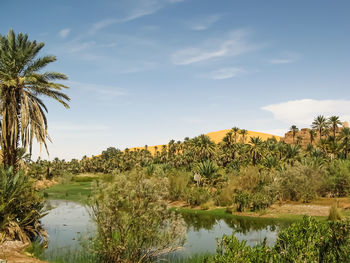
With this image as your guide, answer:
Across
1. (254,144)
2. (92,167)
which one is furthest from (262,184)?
(92,167)

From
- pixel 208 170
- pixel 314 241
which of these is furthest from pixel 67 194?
pixel 314 241

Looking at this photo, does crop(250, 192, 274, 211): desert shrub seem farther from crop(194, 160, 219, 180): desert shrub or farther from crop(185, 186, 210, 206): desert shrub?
crop(194, 160, 219, 180): desert shrub

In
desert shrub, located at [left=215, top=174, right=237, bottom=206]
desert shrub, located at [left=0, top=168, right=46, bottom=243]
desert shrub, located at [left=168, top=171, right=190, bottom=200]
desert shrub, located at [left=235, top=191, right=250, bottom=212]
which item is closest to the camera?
Answer: desert shrub, located at [left=0, top=168, right=46, bottom=243]

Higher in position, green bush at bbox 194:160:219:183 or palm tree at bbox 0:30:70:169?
palm tree at bbox 0:30:70:169

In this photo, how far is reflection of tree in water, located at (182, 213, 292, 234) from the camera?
2629 centimetres

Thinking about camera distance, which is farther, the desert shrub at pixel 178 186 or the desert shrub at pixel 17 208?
the desert shrub at pixel 178 186

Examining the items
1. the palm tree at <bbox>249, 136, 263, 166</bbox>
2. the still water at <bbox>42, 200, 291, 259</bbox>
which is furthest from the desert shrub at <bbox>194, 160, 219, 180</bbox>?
the palm tree at <bbox>249, 136, 263, 166</bbox>

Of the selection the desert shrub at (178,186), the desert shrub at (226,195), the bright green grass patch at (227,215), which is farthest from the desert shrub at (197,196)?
the bright green grass patch at (227,215)

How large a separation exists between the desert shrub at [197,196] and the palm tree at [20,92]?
76.9 ft

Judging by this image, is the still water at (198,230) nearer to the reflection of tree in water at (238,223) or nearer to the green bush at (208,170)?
the reflection of tree in water at (238,223)

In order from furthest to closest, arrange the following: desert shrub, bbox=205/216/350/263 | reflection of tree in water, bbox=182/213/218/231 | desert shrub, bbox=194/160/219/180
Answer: desert shrub, bbox=194/160/219/180 → reflection of tree in water, bbox=182/213/218/231 → desert shrub, bbox=205/216/350/263

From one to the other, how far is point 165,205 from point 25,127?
10.4 meters

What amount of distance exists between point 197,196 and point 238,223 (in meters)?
11.5

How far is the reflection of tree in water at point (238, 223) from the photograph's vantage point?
86.3 feet
